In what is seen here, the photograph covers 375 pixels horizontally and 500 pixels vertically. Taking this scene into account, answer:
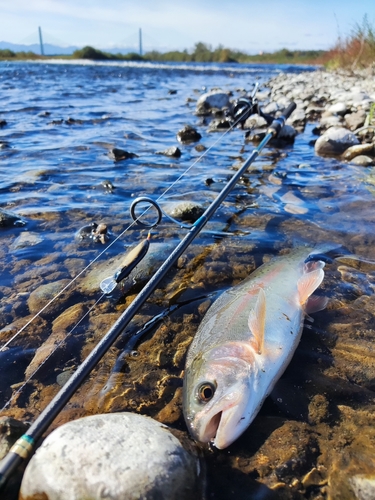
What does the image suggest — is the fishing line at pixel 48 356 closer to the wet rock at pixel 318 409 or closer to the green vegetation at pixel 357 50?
the wet rock at pixel 318 409

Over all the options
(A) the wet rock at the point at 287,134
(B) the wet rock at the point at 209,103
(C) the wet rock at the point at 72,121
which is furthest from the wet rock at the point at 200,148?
(B) the wet rock at the point at 209,103

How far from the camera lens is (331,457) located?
217cm

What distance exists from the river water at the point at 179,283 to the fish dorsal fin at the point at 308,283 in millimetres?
220

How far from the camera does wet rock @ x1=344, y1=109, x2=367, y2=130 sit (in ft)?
32.0

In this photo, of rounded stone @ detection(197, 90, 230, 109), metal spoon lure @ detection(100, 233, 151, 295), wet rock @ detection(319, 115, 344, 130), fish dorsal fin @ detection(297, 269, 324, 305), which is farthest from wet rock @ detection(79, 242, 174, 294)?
rounded stone @ detection(197, 90, 230, 109)

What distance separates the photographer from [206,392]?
2.32 m

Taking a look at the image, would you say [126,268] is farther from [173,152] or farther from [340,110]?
[340,110]

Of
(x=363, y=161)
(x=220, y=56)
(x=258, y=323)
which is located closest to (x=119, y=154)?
(x=363, y=161)

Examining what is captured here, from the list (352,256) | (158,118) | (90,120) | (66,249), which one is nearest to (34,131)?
(90,120)

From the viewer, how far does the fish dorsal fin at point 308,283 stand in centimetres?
329

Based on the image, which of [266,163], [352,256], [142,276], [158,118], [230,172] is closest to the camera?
[142,276]

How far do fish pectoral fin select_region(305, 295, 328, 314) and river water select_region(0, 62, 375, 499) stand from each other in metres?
0.07

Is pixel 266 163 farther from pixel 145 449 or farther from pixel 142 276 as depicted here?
pixel 145 449

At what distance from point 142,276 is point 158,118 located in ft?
34.1
